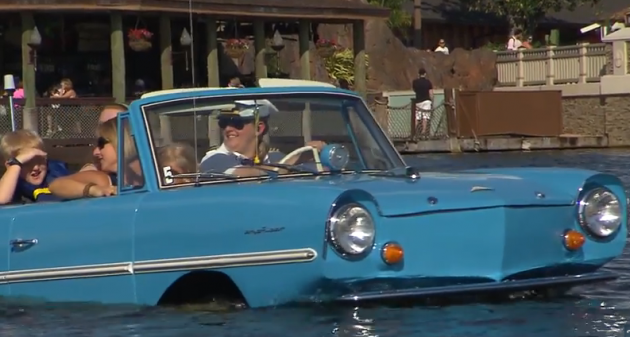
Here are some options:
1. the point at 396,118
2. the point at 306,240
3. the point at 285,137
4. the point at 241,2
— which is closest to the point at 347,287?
the point at 306,240

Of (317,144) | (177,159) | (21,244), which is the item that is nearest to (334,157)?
(317,144)

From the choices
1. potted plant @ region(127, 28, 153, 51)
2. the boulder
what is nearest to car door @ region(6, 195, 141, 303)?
potted plant @ region(127, 28, 153, 51)

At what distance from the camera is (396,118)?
32250 millimetres

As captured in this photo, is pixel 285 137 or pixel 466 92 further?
pixel 466 92

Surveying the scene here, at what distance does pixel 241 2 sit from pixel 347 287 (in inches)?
834

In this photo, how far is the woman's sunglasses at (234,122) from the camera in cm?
745

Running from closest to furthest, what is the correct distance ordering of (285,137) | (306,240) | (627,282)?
(306,240) < (285,137) < (627,282)

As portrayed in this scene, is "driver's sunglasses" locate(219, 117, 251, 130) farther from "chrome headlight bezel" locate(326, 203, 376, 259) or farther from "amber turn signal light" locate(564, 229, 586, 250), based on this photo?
"amber turn signal light" locate(564, 229, 586, 250)

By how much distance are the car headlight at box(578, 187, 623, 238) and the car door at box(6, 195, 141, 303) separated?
6.90 feet

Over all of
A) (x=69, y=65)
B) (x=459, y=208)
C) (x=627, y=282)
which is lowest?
(x=627, y=282)

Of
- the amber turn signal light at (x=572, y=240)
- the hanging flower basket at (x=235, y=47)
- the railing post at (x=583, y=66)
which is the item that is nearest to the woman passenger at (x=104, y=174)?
the amber turn signal light at (x=572, y=240)

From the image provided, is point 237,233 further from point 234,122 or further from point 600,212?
point 600,212

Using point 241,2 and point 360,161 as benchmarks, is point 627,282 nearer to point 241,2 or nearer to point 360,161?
point 360,161

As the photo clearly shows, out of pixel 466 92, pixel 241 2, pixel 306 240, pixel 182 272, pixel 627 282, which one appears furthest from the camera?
pixel 466 92
